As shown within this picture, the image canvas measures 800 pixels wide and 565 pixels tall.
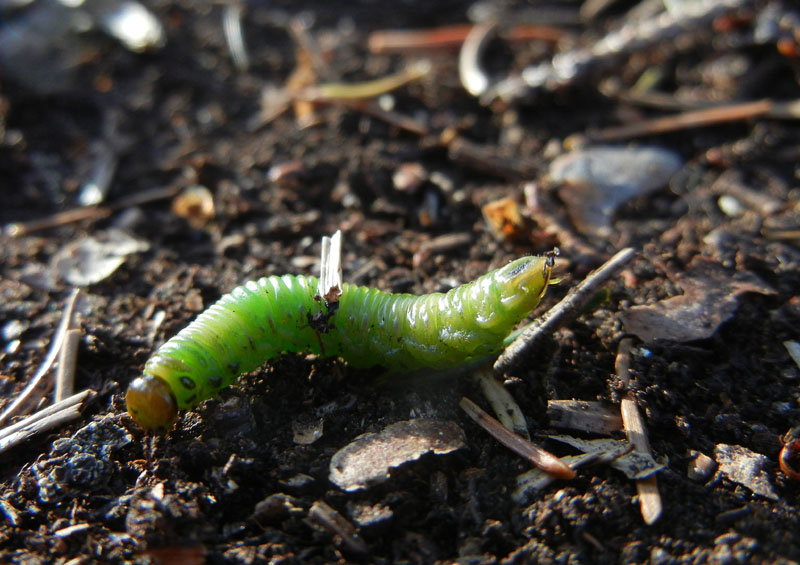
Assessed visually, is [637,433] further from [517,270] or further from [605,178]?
[605,178]

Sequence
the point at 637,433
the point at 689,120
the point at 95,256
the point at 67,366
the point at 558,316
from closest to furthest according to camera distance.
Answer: the point at 637,433 → the point at 558,316 → the point at 67,366 → the point at 95,256 → the point at 689,120

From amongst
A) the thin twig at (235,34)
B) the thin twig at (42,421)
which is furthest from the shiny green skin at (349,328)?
the thin twig at (235,34)

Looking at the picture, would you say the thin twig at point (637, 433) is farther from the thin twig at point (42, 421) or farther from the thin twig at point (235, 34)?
the thin twig at point (235, 34)

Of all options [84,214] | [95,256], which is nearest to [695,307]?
[95,256]

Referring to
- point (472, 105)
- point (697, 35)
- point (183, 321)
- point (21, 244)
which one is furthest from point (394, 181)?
point (697, 35)

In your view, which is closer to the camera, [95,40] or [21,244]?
[21,244]

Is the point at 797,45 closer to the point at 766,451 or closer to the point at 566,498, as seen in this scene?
the point at 766,451

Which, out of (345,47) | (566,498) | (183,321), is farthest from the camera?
(345,47)
